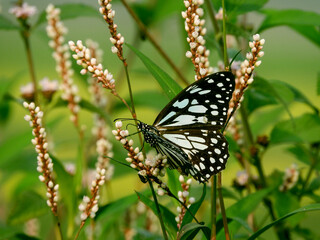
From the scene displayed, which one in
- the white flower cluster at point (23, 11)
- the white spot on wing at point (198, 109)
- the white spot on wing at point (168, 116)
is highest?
the white flower cluster at point (23, 11)

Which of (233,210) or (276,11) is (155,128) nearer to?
(233,210)

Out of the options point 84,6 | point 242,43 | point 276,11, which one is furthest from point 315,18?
point 84,6

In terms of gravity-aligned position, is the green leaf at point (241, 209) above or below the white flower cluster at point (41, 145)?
below

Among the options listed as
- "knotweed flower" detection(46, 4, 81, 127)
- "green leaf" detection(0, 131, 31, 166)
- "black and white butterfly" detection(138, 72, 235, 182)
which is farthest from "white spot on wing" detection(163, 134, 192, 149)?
"green leaf" detection(0, 131, 31, 166)

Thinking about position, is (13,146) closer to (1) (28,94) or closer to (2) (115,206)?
(1) (28,94)

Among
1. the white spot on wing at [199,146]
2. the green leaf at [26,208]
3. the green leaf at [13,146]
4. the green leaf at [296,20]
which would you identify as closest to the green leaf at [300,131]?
the green leaf at [296,20]

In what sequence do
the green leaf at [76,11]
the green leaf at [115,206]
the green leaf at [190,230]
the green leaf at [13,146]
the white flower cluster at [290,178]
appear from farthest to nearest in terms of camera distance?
the green leaf at [13,146], the green leaf at [76,11], the white flower cluster at [290,178], the green leaf at [115,206], the green leaf at [190,230]

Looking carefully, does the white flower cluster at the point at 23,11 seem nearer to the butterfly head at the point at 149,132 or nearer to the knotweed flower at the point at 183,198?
the butterfly head at the point at 149,132

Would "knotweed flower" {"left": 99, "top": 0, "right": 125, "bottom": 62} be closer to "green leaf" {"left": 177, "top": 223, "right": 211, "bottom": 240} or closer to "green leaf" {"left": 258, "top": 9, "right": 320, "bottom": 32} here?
"green leaf" {"left": 177, "top": 223, "right": 211, "bottom": 240}
